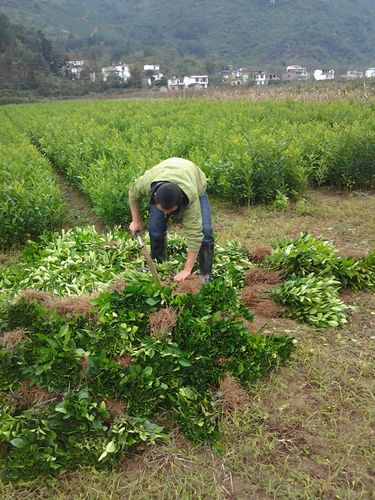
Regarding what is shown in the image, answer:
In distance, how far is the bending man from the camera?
3.57 metres

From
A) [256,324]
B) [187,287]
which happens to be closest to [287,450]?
[256,324]

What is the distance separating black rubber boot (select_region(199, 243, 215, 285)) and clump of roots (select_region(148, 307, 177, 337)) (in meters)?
0.99

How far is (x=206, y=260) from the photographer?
432cm

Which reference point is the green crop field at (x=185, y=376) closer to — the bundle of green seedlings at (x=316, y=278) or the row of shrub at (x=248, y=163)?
the bundle of green seedlings at (x=316, y=278)

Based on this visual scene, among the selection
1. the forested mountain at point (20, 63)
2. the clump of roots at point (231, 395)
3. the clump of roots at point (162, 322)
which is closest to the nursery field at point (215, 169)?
the clump of roots at point (162, 322)

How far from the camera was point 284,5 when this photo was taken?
122 m

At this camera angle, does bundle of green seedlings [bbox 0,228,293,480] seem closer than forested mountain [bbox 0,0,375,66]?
Yes

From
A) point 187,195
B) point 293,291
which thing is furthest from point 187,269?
point 293,291

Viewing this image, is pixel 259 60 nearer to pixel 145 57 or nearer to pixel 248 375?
pixel 145 57

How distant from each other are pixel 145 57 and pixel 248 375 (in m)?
106

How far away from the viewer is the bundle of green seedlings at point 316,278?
13.8 ft

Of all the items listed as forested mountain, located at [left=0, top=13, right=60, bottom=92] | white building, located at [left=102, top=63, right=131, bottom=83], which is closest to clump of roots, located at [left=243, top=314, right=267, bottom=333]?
forested mountain, located at [left=0, top=13, right=60, bottom=92]

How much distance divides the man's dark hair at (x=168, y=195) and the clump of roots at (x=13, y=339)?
1432 mm

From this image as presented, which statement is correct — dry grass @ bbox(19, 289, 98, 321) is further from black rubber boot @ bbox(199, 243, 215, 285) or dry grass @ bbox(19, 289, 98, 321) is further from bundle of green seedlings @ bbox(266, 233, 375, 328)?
bundle of green seedlings @ bbox(266, 233, 375, 328)
